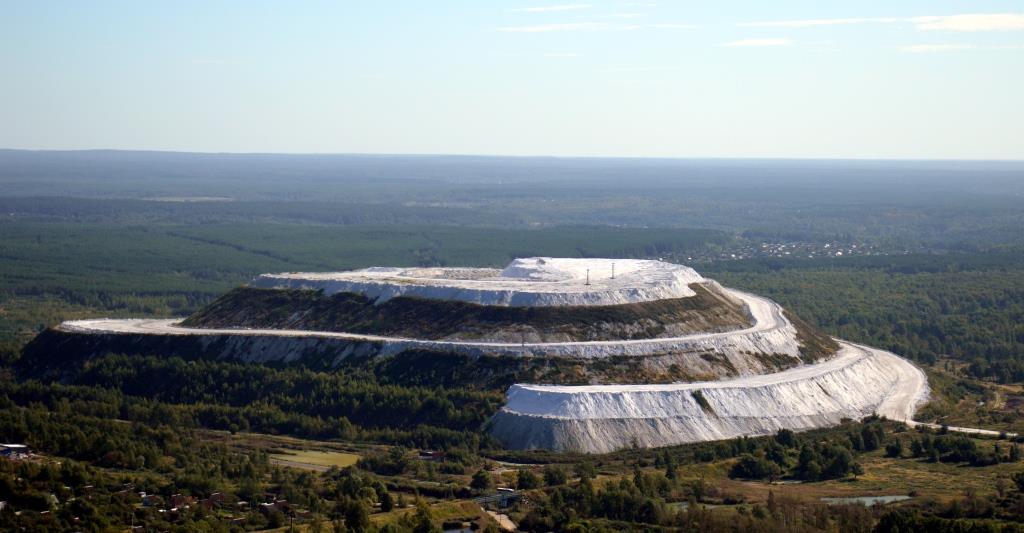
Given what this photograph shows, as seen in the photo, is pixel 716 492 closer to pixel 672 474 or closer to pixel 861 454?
pixel 672 474

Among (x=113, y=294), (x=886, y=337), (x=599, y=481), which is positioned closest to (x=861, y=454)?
(x=599, y=481)

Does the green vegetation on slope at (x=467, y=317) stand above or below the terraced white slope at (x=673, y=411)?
above

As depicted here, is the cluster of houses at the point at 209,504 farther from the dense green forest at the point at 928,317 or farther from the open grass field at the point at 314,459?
the dense green forest at the point at 928,317

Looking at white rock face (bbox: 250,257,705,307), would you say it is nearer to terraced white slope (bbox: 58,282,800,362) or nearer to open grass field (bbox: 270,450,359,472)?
terraced white slope (bbox: 58,282,800,362)

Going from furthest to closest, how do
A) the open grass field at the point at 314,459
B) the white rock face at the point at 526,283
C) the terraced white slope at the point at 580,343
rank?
the white rock face at the point at 526,283, the terraced white slope at the point at 580,343, the open grass field at the point at 314,459

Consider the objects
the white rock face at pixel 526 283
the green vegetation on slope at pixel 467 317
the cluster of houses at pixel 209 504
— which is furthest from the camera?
the white rock face at pixel 526 283

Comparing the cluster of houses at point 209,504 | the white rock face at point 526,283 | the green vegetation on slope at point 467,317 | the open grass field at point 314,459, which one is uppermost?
the white rock face at point 526,283

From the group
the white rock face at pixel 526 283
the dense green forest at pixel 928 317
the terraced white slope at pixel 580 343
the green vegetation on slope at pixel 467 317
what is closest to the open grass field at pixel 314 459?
the terraced white slope at pixel 580 343
